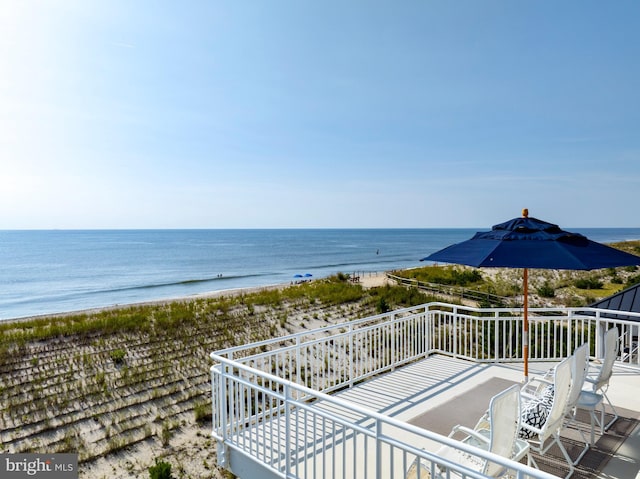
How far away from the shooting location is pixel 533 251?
157 inches

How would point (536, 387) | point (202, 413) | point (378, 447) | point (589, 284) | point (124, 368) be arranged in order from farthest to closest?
1. point (589, 284)
2. point (124, 368)
3. point (202, 413)
4. point (536, 387)
5. point (378, 447)

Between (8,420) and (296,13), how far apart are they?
38.8 feet

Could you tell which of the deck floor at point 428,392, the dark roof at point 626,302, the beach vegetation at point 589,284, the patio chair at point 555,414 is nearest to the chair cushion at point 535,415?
the patio chair at point 555,414

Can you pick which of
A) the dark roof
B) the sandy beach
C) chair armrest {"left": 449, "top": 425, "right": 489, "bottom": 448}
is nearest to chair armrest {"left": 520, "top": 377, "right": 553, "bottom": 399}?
chair armrest {"left": 449, "top": 425, "right": 489, "bottom": 448}

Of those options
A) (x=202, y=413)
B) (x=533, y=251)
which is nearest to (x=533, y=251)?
(x=533, y=251)

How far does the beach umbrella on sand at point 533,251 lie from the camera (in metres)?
3.80

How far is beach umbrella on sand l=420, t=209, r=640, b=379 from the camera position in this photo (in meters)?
3.80

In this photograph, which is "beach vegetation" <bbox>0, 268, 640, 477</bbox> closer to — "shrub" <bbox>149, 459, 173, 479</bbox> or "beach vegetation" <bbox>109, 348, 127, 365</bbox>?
"beach vegetation" <bbox>109, 348, 127, 365</bbox>

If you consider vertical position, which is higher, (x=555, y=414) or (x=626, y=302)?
(x=555, y=414)

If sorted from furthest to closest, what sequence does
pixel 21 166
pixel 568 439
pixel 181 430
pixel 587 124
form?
pixel 21 166 → pixel 587 124 → pixel 181 430 → pixel 568 439

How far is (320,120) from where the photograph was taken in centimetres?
2312

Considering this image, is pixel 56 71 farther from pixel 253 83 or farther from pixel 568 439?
pixel 568 439

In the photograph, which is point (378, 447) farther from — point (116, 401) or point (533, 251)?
point (116, 401)

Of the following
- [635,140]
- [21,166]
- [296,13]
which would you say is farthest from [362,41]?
[21,166]
